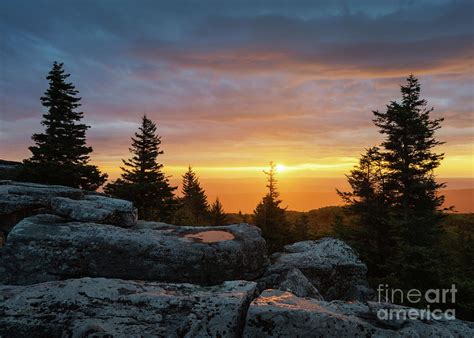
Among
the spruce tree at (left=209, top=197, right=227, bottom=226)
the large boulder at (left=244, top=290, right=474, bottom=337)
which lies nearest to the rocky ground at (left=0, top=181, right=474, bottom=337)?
the large boulder at (left=244, top=290, right=474, bottom=337)

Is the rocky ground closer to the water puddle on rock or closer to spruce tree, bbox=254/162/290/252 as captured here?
the water puddle on rock

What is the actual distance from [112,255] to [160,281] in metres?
1.39

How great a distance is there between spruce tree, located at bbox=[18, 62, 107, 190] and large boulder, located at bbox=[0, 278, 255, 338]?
21898 millimetres

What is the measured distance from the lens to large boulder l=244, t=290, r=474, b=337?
5305 mm

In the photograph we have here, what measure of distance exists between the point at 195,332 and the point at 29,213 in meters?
8.54

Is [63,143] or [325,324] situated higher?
[63,143]

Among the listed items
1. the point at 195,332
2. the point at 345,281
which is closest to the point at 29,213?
the point at 195,332

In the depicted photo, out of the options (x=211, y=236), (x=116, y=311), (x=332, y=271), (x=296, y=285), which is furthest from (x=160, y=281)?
(x=332, y=271)

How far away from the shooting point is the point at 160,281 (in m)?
8.11

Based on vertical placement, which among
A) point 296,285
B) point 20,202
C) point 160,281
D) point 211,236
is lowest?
point 296,285

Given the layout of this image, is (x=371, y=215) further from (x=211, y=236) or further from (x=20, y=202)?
(x=20, y=202)

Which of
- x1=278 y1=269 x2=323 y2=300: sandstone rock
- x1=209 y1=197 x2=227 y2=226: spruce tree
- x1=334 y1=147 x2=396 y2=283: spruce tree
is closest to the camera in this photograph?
x1=278 y1=269 x2=323 y2=300: sandstone rock

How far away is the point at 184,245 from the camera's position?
8.84m

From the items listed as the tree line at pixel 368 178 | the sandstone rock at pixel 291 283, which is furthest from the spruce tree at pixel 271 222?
the sandstone rock at pixel 291 283
